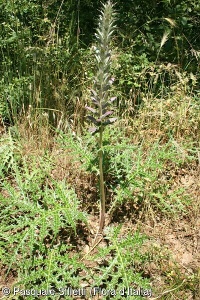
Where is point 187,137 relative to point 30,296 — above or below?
above

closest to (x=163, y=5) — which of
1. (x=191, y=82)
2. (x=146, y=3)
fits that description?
(x=146, y=3)

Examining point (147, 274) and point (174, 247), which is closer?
point (147, 274)

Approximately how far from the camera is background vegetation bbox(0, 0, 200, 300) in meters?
2.48

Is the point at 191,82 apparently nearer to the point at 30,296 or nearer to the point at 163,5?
the point at 163,5

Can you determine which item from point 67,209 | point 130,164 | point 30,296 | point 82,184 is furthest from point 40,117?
point 30,296

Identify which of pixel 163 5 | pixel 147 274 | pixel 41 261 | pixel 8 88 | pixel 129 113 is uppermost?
pixel 163 5

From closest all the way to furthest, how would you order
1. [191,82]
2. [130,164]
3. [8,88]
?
[130,164]
[8,88]
[191,82]

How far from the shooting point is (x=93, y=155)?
2.95m

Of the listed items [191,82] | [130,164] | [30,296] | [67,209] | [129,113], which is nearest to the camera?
[30,296]

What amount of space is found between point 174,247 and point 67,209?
0.95 m

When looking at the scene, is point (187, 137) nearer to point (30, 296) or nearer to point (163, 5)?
point (163, 5)

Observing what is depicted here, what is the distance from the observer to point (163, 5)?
→ 13.3 ft

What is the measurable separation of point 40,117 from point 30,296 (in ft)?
5.48

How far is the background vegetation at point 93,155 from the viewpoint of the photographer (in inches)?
97.8
